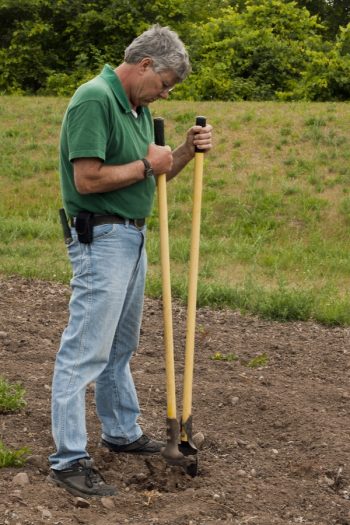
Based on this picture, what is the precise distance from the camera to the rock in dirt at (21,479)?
4.21m

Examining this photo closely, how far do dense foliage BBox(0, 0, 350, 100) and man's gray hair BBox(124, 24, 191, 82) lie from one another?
15.9 m

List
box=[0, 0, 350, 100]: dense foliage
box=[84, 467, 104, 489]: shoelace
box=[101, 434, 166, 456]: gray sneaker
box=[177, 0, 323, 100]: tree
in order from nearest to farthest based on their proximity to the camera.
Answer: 1. box=[84, 467, 104, 489]: shoelace
2. box=[101, 434, 166, 456]: gray sneaker
3. box=[0, 0, 350, 100]: dense foliage
4. box=[177, 0, 323, 100]: tree

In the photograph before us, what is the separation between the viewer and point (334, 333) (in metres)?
7.45

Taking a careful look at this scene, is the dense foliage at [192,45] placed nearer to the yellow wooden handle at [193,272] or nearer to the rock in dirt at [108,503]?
the yellow wooden handle at [193,272]

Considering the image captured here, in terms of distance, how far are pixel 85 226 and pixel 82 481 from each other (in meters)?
1.07

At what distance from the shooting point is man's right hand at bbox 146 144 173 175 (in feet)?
13.6

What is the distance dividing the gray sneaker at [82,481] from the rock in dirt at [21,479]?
0.38 feet

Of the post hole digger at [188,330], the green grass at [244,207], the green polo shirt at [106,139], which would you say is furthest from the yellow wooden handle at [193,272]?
the green grass at [244,207]

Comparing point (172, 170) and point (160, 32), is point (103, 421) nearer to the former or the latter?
point (172, 170)

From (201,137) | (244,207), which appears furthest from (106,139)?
(244,207)

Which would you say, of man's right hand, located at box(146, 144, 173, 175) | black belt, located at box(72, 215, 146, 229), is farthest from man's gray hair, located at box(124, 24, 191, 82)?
black belt, located at box(72, 215, 146, 229)

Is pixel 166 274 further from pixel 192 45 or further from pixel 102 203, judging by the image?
pixel 192 45

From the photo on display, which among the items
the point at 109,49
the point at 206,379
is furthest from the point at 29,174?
the point at 109,49

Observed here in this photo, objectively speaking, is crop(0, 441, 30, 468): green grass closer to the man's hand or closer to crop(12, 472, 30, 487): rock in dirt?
crop(12, 472, 30, 487): rock in dirt
